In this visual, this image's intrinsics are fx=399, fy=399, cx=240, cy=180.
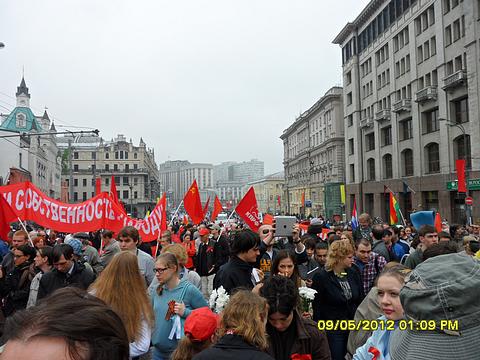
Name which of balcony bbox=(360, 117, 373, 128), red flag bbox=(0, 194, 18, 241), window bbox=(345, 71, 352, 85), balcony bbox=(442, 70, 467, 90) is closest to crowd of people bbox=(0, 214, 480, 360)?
red flag bbox=(0, 194, 18, 241)

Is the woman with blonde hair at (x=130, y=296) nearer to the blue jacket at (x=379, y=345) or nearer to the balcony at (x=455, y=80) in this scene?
the blue jacket at (x=379, y=345)

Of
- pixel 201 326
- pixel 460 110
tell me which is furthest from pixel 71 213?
pixel 460 110

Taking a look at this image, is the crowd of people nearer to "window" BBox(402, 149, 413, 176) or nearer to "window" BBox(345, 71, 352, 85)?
"window" BBox(402, 149, 413, 176)

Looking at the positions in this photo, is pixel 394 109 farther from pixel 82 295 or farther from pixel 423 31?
pixel 82 295

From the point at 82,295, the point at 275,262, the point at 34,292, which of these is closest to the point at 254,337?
the point at 82,295

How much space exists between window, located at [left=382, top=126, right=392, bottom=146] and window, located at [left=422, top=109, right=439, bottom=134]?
23.0ft

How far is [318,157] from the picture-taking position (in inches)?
2810

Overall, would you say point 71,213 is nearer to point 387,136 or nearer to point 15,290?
point 15,290

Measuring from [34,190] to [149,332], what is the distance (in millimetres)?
6358

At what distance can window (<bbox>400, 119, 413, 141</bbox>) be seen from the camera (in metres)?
39.6

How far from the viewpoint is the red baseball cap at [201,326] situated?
10.0 feet

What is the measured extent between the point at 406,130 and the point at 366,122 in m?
7.69

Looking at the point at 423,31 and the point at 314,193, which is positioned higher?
the point at 423,31

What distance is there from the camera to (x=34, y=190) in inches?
350
